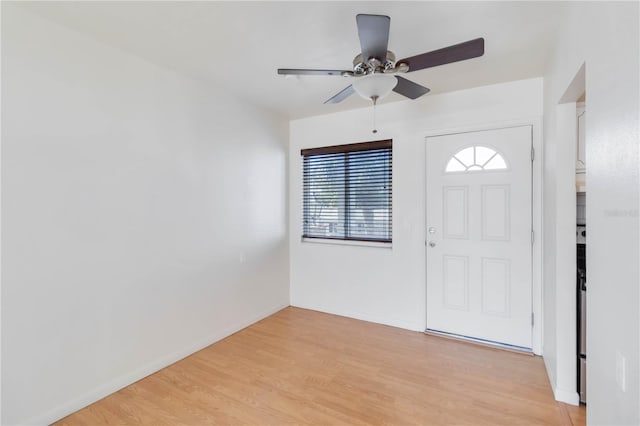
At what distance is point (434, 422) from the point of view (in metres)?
1.94

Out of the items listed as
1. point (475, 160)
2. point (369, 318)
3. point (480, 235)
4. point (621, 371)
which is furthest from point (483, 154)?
point (621, 371)

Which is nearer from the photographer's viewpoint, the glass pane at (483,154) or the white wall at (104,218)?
the white wall at (104,218)

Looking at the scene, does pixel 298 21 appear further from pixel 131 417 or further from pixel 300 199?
pixel 131 417

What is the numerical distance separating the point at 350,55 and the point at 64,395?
119 inches

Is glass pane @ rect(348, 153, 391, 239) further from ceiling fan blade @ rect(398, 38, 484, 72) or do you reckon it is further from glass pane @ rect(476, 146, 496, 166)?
ceiling fan blade @ rect(398, 38, 484, 72)

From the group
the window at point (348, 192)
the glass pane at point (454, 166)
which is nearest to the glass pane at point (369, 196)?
the window at point (348, 192)

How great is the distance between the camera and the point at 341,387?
2.32 metres

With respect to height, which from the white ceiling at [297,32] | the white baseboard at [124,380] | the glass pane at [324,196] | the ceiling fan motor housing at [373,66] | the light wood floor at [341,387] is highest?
the white ceiling at [297,32]

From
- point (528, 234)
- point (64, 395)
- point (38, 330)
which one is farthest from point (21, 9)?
point (528, 234)

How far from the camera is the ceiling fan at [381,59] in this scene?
1562mm

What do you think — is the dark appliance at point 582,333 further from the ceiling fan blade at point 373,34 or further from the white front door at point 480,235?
the ceiling fan blade at point 373,34

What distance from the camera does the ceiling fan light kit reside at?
1562 millimetres

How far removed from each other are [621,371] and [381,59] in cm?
170

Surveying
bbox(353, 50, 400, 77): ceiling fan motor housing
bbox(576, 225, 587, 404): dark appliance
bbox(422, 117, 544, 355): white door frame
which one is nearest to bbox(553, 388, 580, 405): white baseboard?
bbox(576, 225, 587, 404): dark appliance
